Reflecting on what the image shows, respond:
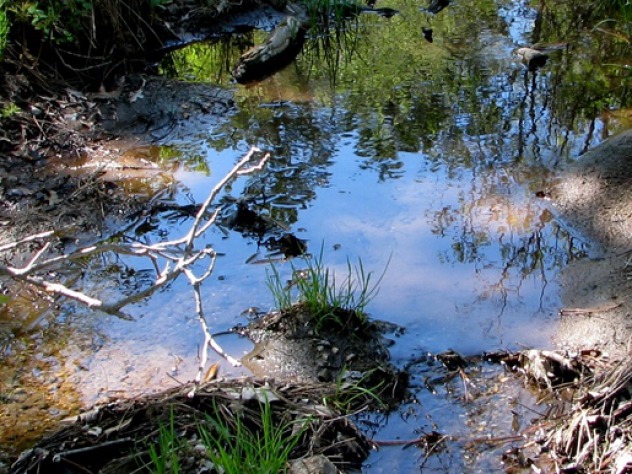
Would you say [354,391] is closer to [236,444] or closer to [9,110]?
[236,444]

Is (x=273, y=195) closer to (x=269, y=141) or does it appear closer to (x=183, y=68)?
(x=269, y=141)

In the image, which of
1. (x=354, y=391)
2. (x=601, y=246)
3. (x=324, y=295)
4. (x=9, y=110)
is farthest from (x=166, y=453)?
(x=9, y=110)

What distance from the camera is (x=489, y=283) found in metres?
3.96

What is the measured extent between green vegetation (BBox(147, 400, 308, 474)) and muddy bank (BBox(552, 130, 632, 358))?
4.95 ft

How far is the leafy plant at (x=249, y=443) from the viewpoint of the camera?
253cm

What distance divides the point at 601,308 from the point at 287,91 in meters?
3.59

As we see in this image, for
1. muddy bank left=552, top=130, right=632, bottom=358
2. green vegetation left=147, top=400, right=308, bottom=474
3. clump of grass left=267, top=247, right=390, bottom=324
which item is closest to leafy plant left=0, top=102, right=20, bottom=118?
clump of grass left=267, top=247, right=390, bottom=324

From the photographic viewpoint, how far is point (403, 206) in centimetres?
464

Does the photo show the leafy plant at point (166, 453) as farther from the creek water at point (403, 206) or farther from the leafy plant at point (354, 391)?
the leafy plant at point (354, 391)

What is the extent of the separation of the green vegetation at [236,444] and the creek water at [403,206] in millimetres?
436

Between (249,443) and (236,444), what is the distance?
5cm

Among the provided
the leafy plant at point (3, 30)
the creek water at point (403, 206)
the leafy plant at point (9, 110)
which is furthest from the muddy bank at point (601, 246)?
the leafy plant at point (3, 30)

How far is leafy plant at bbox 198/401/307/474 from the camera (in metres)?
2.53

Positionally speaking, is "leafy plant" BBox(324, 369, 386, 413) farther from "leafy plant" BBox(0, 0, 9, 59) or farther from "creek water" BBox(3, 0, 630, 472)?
"leafy plant" BBox(0, 0, 9, 59)
